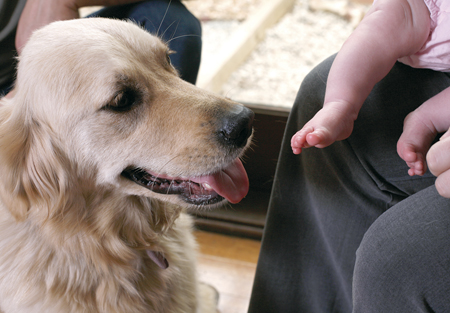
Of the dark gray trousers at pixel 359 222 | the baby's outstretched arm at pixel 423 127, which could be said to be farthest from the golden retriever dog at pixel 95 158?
the baby's outstretched arm at pixel 423 127

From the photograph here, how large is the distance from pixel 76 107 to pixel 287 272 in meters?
0.74

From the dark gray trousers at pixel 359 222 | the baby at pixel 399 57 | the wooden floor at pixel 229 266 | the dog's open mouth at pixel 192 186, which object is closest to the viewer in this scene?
the dark gray trousers at pixel 359 222

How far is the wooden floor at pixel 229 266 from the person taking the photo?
4.94 feet

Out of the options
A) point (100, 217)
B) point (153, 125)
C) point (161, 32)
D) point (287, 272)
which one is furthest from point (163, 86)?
point (287, 272)

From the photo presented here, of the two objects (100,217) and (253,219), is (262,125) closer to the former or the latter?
(253,219)

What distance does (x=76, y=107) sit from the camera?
801 mm

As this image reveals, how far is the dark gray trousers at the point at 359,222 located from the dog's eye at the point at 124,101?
40 centimetres

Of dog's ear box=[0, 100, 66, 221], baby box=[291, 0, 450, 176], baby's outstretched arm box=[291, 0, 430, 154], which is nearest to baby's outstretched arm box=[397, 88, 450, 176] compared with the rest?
baby box=[291, 0, 450, 176]

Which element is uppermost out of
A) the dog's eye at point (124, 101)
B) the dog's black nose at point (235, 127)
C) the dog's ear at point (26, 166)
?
the dog's eye at point (124, 101)

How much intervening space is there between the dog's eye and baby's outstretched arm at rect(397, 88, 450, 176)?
60 centimetres

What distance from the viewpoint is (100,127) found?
0.81m

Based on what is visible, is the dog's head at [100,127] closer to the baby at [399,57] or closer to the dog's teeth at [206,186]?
the dog's teeth at [206,186]

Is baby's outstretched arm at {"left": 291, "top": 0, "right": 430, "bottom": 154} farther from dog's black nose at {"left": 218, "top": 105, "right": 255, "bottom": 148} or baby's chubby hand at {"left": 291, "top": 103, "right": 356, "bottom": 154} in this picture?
Answer: dog's black nose at {"left": 218, "top": 105, "right": 255, "bottom": 148}

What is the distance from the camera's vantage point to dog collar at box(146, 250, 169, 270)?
3.15ft
